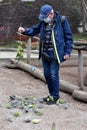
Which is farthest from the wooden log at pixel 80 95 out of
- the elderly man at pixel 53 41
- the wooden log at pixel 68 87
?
→ the elderly man at pixel 53 41

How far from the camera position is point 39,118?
6.11 meters

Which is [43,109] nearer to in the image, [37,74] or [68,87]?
[68,87]

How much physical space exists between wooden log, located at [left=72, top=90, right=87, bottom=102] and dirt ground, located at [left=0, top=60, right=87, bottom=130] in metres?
0.07

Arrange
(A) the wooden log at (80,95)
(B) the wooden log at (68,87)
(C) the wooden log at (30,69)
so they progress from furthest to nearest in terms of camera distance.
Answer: (C) the wooden log at (30,69), (B) the wooden log at (68,87), (A) the wooden log at (80,95)

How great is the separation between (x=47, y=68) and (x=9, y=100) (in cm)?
79

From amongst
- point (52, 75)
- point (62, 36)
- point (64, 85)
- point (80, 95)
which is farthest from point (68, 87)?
point (62, 36)

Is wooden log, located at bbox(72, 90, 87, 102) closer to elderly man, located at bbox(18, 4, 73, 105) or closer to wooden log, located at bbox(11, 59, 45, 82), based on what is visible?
elderly man, located at bbox(18, 4, 73, 105)

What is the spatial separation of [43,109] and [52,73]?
59cm

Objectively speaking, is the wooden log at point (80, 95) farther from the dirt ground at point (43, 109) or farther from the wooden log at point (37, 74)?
the wooden log at point (37, 74)

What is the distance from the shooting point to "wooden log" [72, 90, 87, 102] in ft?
23.5

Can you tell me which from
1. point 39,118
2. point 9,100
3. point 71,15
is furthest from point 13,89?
point 71,15

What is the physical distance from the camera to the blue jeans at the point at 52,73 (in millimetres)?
6883

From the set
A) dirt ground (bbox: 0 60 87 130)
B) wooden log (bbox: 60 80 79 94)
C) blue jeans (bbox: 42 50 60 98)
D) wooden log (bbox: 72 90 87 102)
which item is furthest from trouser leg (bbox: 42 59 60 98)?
wooden log (bbox: 60 80 79 94)

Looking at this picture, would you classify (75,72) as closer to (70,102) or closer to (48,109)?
(70,102)
